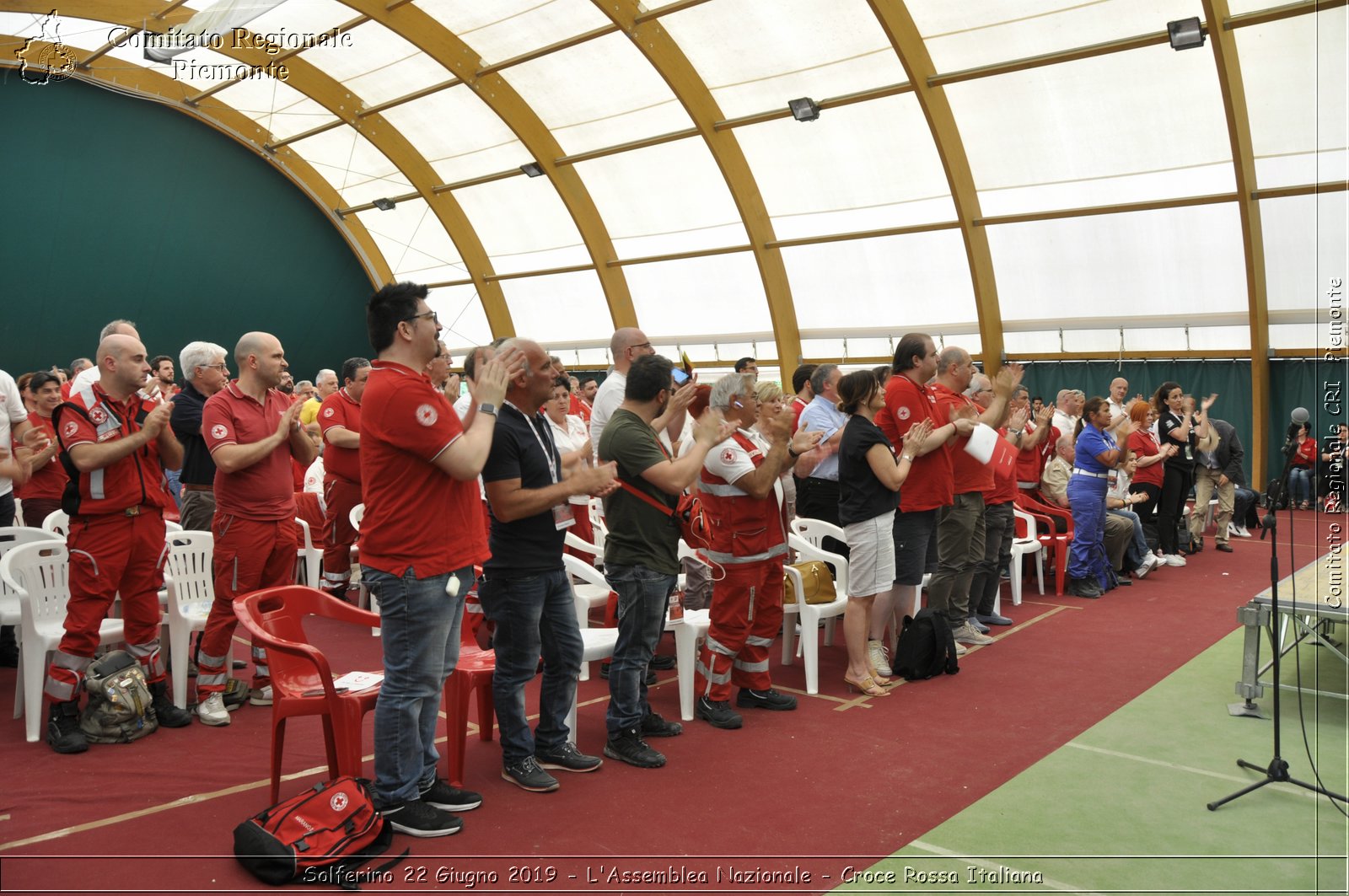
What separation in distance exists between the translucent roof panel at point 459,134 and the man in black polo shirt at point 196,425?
1318 centimetres

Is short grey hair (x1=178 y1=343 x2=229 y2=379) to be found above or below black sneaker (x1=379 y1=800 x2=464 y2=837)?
above

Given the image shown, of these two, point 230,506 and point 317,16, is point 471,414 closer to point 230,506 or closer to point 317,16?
point 230,506

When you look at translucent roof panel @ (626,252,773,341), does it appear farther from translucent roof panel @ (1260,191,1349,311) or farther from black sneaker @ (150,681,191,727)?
black sneaker @ (150,681,191,727)

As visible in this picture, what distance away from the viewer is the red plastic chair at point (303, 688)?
3.28m

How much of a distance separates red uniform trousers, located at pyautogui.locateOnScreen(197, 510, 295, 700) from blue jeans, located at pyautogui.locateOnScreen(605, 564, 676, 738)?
162 centimetres

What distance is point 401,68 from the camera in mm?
16828

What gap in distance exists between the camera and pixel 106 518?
4.19 m

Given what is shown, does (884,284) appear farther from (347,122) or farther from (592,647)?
(592,647)

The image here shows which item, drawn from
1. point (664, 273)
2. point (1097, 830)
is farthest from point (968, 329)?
point (1097, 830)

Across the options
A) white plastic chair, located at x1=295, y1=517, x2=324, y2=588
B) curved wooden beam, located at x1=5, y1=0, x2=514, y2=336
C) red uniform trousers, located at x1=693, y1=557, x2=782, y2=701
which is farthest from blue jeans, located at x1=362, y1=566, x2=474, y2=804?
curved wooden beam, located at x1=5, y1=0, x2=514, y2=336

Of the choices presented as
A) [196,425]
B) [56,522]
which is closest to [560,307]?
[56,522]

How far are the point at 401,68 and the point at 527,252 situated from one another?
4.46 m

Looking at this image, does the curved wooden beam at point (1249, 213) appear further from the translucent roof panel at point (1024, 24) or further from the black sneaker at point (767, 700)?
the black sneaker at point (767, 700)

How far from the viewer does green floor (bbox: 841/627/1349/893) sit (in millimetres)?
3066
